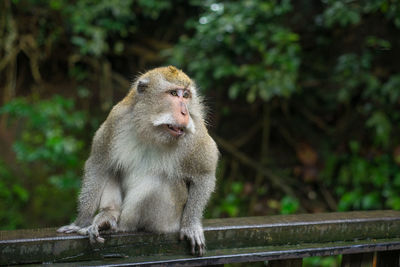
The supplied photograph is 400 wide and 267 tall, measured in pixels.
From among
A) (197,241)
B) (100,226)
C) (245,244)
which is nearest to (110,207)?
(100,226)

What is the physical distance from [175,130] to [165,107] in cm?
14

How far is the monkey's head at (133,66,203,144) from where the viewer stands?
2.21 metres

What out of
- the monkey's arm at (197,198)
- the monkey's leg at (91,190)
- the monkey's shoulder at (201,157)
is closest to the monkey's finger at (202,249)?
the monkey's arm at (197,198)

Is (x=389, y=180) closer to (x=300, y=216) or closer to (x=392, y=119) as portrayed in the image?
(x=392, y=119)

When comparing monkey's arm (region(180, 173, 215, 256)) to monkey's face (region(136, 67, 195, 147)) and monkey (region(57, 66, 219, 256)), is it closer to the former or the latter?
monkey (region(57, 66, 219, 256))

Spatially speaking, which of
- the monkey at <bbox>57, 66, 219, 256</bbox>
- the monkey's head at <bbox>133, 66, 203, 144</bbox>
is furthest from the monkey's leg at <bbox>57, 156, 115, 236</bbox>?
the monkey's head at <bbox>133, 66, 203, 144</bbox>

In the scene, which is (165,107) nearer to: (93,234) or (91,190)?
(91,190)

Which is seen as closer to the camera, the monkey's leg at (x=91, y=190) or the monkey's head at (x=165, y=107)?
the monkey's head at (x=165, y=107)

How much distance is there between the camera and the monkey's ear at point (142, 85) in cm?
235

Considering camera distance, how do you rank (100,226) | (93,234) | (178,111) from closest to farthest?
(93,234), (100,226), (178,111)

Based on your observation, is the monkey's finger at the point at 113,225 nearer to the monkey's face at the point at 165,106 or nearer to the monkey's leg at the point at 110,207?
the monkey's leg at the point at 110,207

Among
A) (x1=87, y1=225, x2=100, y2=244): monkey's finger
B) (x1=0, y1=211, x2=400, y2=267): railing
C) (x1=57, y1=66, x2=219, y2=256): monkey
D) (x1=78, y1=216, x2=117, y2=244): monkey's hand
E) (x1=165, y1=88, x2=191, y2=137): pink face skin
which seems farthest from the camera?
(x1=57, y1=66, x2=219, y2=256): monkey

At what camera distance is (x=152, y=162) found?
7.83 ft

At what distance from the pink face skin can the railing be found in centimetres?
53
